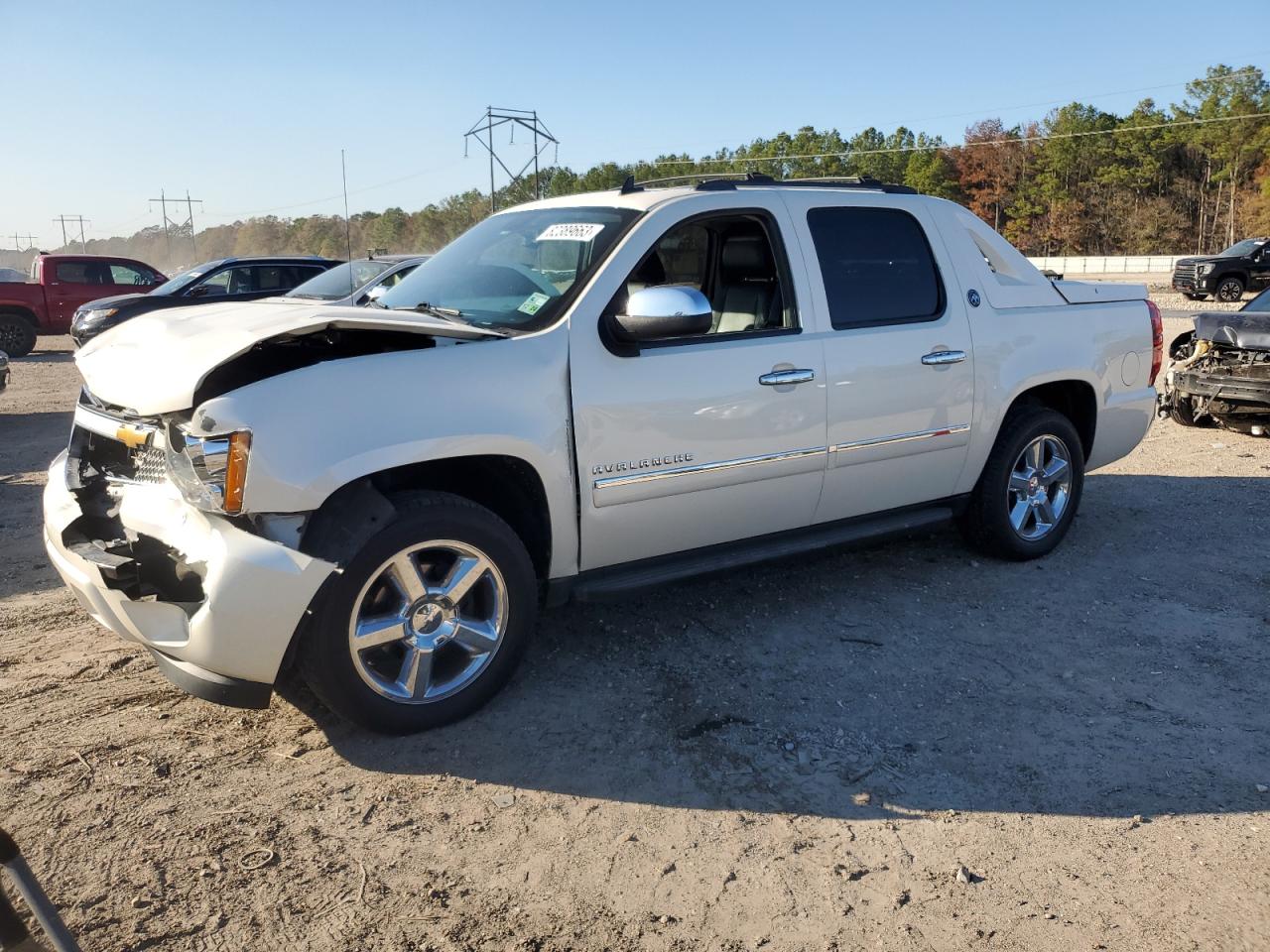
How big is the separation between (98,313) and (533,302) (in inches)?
516

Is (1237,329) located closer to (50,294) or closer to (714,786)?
(714,786)

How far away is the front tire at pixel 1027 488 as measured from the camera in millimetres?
5238

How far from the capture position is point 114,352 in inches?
143

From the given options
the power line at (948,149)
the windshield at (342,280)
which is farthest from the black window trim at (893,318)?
the power line at (948,149)

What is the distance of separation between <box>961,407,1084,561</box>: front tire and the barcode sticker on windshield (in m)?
2.50

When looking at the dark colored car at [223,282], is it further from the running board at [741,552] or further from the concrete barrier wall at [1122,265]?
the concrete barrier wall at [1122,265]

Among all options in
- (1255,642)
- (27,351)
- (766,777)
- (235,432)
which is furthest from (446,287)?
(27,351)

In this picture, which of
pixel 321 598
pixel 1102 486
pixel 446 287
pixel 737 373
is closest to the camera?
pixel 321 598

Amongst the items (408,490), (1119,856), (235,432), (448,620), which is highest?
(235,432)

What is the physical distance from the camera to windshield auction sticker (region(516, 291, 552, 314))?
3.89 meters

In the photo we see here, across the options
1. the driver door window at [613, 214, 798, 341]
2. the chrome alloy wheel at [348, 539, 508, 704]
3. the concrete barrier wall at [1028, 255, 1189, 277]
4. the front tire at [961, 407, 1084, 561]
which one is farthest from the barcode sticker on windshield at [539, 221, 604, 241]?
the concrete barrier wall at [1028, 255, 1189, 277]

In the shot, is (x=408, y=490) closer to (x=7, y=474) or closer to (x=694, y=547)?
(x=694, y=547)

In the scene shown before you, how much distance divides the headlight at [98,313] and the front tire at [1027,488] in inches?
523

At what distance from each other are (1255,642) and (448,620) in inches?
139
